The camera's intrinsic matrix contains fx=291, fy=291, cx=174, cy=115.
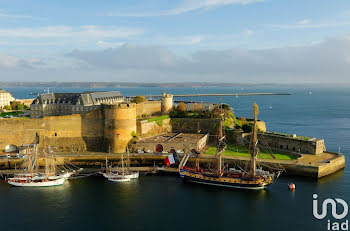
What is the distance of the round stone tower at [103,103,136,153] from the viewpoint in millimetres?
41281

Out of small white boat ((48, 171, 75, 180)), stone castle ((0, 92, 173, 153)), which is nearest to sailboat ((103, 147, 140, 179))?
small white boat ((48, 171, 75, 180))

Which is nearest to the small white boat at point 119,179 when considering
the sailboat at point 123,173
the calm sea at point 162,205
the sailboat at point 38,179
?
the sailboat at point 123,173

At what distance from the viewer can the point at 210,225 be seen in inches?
977

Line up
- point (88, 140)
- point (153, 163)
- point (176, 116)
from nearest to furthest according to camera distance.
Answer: point (153, 163) → point (88, 140) → point (176, 116)

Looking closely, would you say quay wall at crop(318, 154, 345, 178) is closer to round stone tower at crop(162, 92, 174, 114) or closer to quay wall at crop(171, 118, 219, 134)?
quay wall at crop(171, 118, 219, 134)

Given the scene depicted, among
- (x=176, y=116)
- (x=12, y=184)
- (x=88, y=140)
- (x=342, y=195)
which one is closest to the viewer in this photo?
(x=342, y=195)

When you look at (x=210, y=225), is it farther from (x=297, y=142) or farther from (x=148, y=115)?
(x=148, y=115)

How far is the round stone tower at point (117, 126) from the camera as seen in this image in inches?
1625

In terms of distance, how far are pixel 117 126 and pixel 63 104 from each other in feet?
54.3

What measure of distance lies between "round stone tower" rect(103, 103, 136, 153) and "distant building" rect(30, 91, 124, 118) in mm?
10588

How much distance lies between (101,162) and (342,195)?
95.0 ft

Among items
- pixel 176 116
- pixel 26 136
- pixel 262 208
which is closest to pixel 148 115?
pixel 176 116

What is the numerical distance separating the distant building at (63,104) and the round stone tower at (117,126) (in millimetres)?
10588

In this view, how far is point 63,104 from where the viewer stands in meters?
52.4
